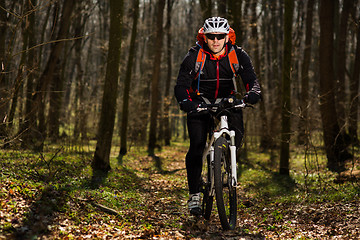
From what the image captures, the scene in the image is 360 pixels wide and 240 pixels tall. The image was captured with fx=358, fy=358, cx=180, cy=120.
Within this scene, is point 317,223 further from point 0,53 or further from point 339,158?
point 0,53

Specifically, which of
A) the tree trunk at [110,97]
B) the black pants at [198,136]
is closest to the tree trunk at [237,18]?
the tree trunk at [110,97]

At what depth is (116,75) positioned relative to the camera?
962 cm

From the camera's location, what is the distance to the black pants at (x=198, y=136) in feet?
16.5

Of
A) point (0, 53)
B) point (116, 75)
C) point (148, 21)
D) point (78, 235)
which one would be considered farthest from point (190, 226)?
point (148, 21)

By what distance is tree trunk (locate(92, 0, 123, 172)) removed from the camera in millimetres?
9438

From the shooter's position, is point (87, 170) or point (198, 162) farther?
point (87, 170)

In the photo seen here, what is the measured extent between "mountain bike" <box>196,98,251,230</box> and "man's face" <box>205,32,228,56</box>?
2.44 ft

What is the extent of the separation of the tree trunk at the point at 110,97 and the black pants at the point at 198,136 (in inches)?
185

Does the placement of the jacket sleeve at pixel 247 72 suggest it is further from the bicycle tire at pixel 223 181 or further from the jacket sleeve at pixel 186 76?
the bicycle tire at pixel 223 181

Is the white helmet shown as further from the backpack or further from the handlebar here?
the handlebar

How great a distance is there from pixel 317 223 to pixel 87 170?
226 inches

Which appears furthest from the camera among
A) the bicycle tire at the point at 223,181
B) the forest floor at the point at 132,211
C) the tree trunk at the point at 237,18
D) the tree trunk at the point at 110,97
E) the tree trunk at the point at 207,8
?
the tree trunk at the point at 207,8

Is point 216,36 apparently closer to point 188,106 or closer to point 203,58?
point 203,58

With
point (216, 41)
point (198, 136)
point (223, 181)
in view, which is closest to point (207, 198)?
point (223, 181)
